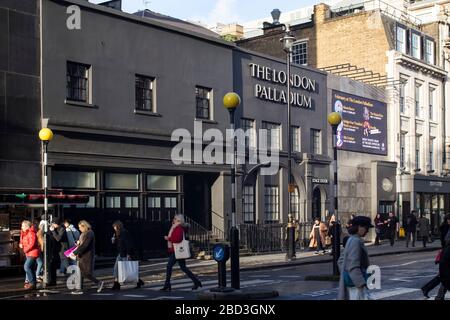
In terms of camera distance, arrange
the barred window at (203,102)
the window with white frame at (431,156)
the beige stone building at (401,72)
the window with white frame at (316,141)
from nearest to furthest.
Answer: the barred window at (203,102), the window with white frame at (316,141), the beige stone building at (401,72), the window with white frame at (431,156)

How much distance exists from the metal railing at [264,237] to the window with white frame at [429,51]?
19.4m

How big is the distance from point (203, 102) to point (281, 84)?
5710 mm

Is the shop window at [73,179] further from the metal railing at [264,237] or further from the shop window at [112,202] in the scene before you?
the metal railing at [264,237]

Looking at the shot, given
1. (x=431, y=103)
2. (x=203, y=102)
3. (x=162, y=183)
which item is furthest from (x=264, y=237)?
(x=431, y=103)

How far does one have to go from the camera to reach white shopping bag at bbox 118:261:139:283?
1712 centimetres

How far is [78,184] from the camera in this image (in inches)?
961

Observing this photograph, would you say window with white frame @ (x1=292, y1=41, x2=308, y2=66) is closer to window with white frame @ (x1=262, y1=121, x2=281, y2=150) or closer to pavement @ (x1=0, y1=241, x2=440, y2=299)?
window with white frame @ (x1=262, y1=121, x2=281, y2=150)

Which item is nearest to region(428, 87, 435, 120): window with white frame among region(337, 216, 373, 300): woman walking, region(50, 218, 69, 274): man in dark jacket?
region(50, 218, 69, 274): man in dark jacket

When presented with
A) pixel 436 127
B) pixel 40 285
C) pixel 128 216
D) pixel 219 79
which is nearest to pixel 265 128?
pixel 219 79

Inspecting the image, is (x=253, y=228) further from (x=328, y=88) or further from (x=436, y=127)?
(x=436, y=127)

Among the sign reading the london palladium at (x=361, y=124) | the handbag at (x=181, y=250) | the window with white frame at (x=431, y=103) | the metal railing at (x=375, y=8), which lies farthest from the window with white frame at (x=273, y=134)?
the metal railing at (x=375, y=8)

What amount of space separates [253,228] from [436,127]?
22.8m

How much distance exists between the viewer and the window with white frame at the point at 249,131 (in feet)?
104

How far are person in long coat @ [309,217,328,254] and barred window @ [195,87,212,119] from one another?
674cm
